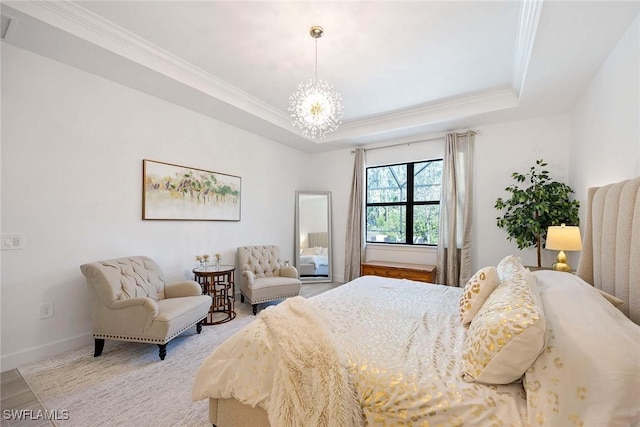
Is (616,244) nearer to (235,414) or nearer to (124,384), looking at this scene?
(235,414)

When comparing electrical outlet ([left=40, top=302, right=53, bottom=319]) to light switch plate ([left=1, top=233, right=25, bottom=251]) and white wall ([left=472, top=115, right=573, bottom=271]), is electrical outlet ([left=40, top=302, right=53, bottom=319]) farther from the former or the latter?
white wall ([left=472, top=115, right=573, bottom=271])

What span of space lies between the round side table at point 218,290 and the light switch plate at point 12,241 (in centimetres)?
153

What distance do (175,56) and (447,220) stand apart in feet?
13.9

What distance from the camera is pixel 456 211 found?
4.30 m

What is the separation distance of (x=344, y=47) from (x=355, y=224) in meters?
3.22

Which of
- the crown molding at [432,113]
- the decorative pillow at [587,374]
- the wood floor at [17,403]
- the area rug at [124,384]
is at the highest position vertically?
the crown molding at [432,113]

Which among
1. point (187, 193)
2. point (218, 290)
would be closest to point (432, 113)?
point (187, 193)

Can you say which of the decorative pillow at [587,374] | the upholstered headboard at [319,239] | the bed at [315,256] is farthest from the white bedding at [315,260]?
the decorative pillow at [587,374]

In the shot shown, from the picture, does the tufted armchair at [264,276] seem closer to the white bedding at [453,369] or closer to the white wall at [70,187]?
the white wall at [70,187]

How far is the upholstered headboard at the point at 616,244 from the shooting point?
1405 millimetres

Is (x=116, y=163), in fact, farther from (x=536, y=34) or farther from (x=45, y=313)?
(x=536, y=34)

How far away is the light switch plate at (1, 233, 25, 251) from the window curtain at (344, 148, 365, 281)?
4.31 meters

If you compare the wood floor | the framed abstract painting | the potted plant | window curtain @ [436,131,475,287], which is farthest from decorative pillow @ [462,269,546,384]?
the framed abstract painting

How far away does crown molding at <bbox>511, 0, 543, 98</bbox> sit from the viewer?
6.48 feet
